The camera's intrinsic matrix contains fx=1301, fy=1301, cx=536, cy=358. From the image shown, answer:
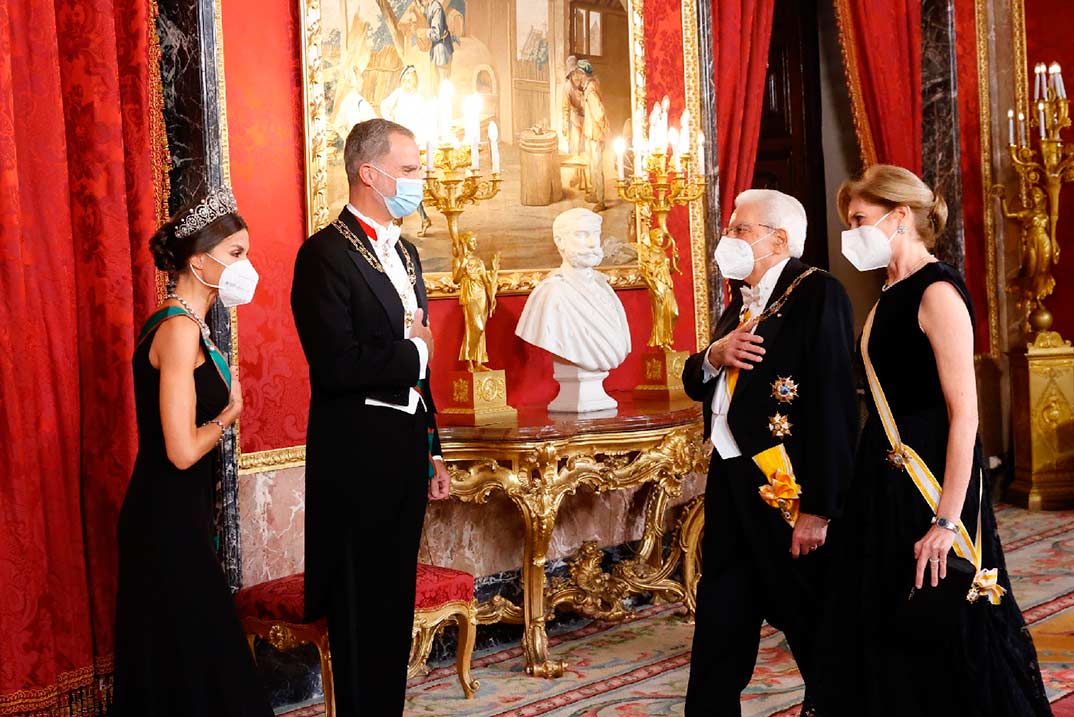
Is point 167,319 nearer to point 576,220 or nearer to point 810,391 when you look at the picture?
point 810,391

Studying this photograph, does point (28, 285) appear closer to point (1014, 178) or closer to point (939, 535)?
point (939, 535)

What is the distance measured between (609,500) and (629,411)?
2.87 ft

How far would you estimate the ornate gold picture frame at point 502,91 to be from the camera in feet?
16.0

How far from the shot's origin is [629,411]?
5.24 meters

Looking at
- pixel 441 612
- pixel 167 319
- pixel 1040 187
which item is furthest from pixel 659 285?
pixel 1040 187

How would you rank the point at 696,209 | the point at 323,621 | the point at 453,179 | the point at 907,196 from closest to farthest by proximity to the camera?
the point at 907,196, the point at 323,621, the point at 453,179, the point at 696,209

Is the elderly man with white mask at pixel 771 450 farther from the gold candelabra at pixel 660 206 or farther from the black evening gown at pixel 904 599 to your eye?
the gold candelabra at pixel 660 206

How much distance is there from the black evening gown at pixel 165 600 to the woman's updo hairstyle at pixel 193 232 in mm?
229

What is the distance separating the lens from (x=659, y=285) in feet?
18.9

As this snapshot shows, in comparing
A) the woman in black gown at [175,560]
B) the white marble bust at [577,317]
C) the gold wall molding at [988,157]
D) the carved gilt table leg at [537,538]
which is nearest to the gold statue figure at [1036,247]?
the gold wall molding at [988,157]

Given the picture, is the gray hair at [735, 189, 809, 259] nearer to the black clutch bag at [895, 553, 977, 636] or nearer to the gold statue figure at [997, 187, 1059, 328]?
the black clutch bag at [895, 553, 977, 636]

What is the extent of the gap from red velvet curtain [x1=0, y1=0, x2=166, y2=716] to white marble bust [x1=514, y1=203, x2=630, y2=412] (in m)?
1.65

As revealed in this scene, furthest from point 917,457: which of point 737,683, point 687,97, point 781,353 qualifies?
point 687,97

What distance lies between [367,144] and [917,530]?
180cm
